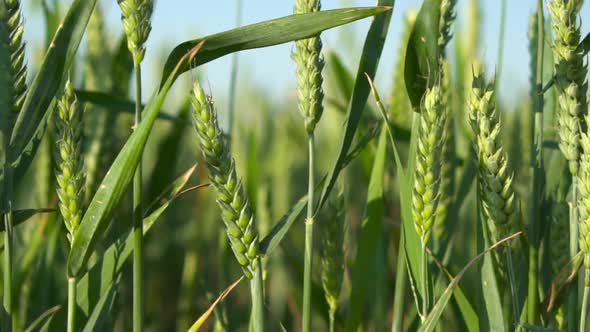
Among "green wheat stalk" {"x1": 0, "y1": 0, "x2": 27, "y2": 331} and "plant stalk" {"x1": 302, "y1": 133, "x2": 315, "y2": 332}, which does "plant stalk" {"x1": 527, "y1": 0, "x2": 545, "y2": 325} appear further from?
"green wheat stalk" {"x1": 0, "y1": 0, "x2": 27, "y2": 331}

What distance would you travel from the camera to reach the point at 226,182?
662mm

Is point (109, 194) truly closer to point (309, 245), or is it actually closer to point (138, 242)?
point (138, 242)

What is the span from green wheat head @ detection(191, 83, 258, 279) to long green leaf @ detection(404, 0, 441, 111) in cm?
21

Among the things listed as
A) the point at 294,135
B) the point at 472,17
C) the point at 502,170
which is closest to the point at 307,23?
the point at 502,170

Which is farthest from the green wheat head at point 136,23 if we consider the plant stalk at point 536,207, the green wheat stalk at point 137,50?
the plant stalk at point 536,207

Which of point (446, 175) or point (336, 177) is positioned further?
point (446, 175)

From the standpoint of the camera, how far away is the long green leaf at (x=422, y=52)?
2.38ft

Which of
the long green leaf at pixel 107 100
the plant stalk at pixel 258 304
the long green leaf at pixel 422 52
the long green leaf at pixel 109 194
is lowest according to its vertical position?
the plant stalk at pixel 258 304

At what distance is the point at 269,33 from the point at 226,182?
148 millimetres

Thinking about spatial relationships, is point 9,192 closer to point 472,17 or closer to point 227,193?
point 227,193

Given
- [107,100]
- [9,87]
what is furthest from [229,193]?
[107,100]

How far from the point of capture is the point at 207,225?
1.87 metres

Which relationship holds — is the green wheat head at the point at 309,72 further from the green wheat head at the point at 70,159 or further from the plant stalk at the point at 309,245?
the green wheat head at the point at 70,159

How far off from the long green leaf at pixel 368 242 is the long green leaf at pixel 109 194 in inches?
11.6
